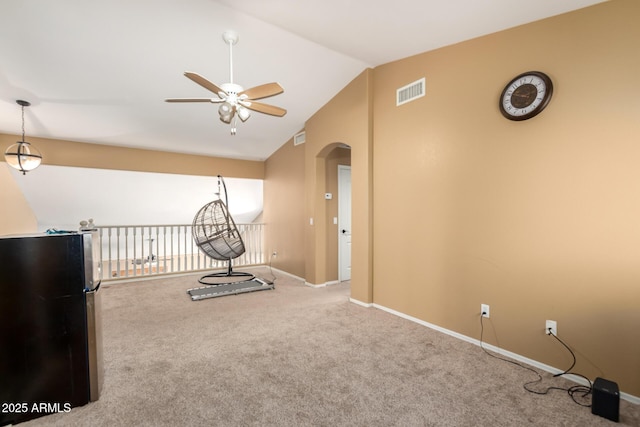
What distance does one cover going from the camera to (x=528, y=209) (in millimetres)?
2523

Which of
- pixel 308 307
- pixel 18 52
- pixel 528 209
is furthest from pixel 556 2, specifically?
pixel 18 52

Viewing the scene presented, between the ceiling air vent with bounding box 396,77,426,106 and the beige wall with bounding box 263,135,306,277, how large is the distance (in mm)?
2281

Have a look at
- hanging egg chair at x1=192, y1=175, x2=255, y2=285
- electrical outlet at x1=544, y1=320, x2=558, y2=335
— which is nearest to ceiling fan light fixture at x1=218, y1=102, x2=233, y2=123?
hanging egg chair at x1=192, y1=175, x2=255, y2=285

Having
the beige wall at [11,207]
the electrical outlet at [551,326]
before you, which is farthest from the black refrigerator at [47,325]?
the beige wall at [11,207]

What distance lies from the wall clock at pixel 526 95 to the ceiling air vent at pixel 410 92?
37.8 inches

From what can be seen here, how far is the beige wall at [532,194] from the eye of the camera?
6.81ft

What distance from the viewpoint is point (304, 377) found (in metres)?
2.33

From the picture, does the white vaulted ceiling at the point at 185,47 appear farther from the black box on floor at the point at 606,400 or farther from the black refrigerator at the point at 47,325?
the black box on floor at the point at 606,400

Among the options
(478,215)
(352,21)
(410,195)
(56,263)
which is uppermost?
(352,21)

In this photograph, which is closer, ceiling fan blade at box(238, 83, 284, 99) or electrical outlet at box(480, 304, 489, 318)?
ceiling fan blade at box(238, 83, 284, 99)

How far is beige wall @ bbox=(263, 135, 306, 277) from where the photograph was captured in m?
5.69

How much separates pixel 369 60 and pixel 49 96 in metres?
4.20

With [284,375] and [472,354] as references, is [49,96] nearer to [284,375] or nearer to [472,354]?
[284,375]

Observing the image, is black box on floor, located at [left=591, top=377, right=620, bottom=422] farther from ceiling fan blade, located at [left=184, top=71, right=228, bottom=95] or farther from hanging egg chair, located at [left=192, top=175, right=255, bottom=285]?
hanging egg chair, located at [left=192, top=175, right=255, bottom=285]
